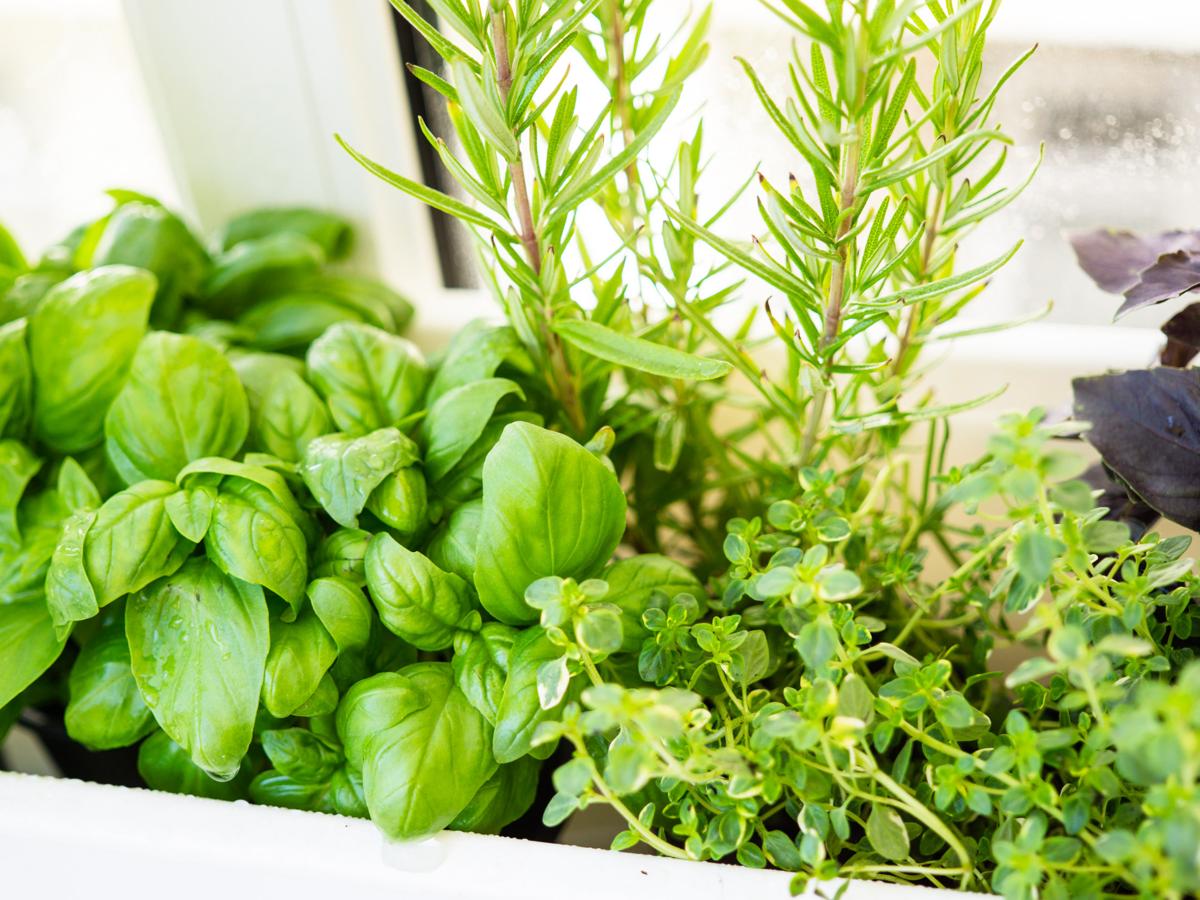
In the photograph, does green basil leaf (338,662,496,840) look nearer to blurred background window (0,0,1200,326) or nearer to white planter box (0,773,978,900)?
white planter box (0,773,978,900)

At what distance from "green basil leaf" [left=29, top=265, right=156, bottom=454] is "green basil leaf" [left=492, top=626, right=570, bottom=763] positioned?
12.6 inches

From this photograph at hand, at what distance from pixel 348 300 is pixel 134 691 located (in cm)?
31

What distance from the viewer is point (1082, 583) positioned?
42 centimetres

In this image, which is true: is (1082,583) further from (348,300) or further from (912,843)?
(348,300)

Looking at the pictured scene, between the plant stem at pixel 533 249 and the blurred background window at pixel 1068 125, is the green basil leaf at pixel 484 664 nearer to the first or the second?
the plant stem at pixel 533 249

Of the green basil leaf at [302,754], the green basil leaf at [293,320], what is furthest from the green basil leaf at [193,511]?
the green basil leaf at [293,320]

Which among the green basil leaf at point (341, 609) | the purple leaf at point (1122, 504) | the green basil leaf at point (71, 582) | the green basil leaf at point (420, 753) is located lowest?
the green basil leaf at point (420, 753)

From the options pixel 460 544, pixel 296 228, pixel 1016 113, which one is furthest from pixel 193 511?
pixel 1016 113

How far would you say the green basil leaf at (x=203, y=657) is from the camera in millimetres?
477

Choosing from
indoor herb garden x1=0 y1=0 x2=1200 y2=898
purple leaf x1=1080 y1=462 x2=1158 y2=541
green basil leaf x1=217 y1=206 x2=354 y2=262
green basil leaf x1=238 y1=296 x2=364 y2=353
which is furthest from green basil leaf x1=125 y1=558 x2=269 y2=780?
purple leaf x1=1080 y1=462 x2=1158 y2=541

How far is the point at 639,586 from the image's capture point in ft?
1.70

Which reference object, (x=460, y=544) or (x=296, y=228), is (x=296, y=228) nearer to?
(x=296, y=228)

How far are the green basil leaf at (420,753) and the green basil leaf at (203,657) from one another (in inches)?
2.1

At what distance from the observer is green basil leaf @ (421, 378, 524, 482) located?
525mm
